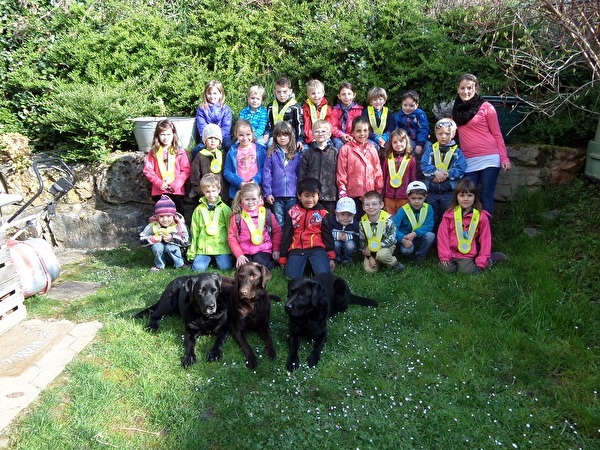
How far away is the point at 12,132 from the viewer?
788cm

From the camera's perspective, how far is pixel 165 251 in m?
6.15

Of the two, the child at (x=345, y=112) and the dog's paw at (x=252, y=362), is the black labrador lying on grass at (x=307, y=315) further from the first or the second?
the child at (x=345, y=112)

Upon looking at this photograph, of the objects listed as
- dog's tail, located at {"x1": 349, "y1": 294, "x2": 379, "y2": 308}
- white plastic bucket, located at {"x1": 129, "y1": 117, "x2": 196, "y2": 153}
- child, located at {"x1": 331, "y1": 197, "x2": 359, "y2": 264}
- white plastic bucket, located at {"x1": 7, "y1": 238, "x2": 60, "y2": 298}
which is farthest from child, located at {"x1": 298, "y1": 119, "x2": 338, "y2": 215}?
white plastic bucket, located at {"x1": 7, "y1": 238, "x2": 60, "y2": 298}

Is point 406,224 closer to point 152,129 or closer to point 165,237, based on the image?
point 165,237

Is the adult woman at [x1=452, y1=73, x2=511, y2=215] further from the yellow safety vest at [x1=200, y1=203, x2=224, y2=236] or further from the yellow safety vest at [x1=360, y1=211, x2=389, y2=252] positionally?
the yellow safety vest at [x1=200, y1=203, x2=224, y2=236]

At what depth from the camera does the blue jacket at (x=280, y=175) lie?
20.2 ft

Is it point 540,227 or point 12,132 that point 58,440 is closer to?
point 540,227

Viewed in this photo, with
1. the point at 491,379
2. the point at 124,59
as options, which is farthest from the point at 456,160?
the point at 124,59

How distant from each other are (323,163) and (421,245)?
1.55m

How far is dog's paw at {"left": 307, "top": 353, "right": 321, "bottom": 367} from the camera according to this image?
152 inches

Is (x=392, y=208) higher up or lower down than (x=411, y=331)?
higher up

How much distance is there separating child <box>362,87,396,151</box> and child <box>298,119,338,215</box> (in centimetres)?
75

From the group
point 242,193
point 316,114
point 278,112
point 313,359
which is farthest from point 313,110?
point 313,359

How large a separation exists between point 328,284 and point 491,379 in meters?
1.64
